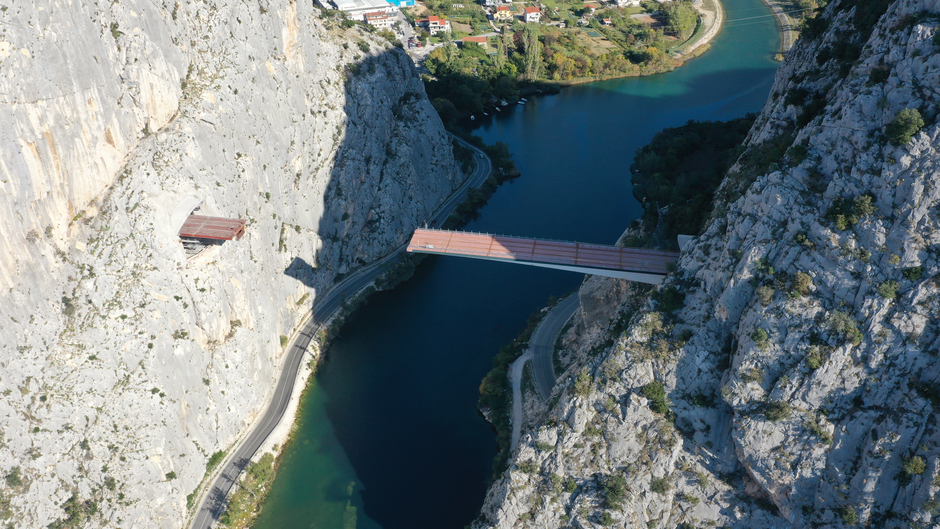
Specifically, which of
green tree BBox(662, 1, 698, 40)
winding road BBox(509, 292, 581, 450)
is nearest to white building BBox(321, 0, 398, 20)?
green tree BBox(662, 1, 698, 40)

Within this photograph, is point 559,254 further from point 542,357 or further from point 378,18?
point 378,18

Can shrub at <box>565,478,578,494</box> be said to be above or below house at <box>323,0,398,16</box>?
below

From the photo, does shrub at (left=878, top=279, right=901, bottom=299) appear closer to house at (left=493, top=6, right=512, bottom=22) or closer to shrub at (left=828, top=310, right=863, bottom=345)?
shrub at (left=828, top=310, right=863, bottom=345)

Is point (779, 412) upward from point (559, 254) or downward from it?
upward

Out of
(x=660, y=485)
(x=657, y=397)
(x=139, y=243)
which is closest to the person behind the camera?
(x=660, y=485)

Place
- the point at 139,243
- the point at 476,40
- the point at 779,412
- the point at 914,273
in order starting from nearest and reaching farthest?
the point at 914,273
the point at 779,412
the point at 139,243
the point at 476,40

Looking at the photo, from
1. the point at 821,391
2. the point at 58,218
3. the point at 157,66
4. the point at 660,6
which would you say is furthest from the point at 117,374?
the point at 660,6

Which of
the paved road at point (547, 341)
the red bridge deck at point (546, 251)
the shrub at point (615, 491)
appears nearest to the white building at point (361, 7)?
the red bridge deck at point (546, 251)

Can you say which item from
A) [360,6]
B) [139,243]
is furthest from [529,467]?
[360,6]
